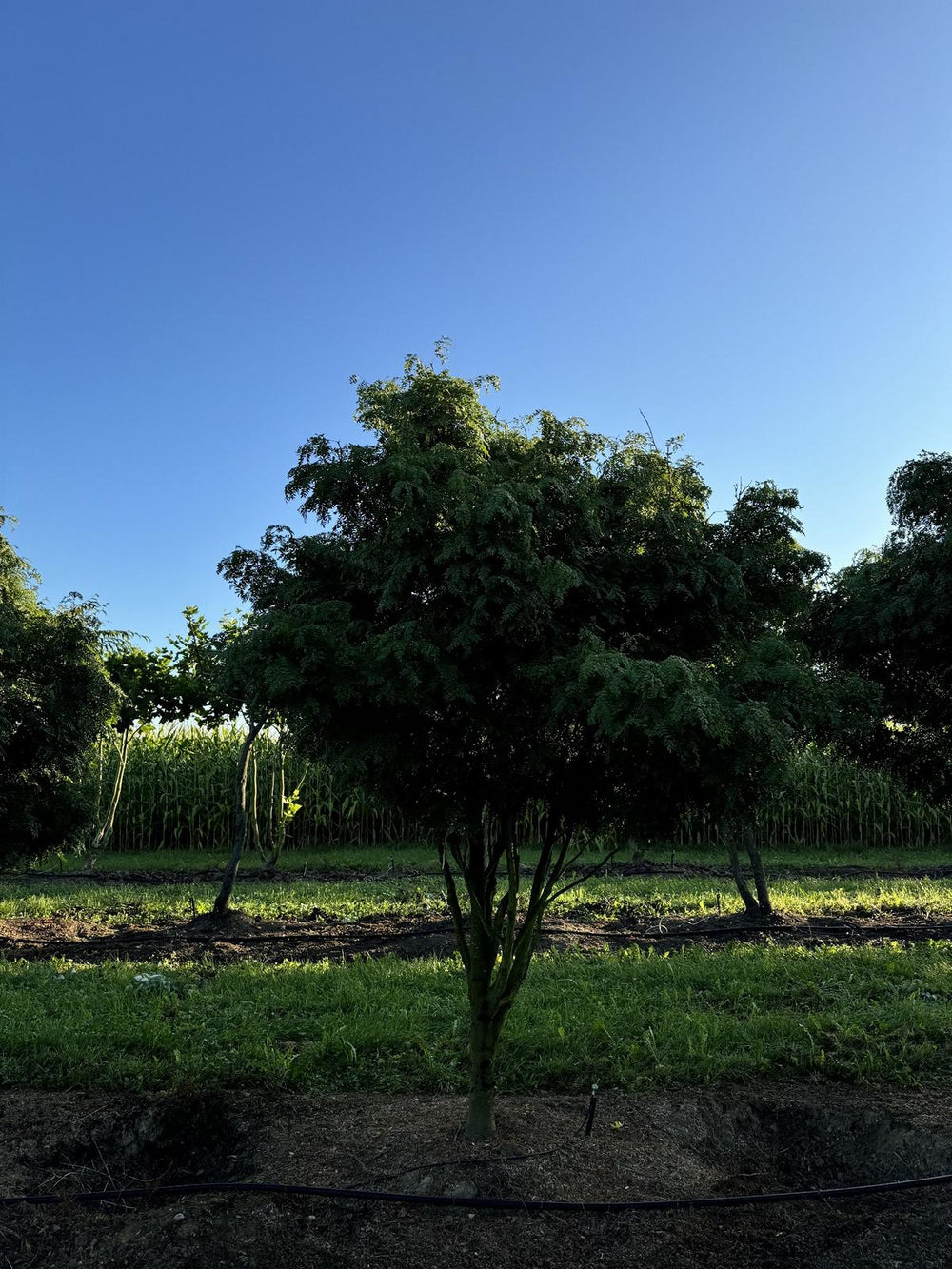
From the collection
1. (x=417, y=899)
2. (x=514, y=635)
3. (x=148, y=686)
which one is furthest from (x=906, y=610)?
(x=148, y=686)

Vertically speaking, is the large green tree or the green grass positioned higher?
the large green tree

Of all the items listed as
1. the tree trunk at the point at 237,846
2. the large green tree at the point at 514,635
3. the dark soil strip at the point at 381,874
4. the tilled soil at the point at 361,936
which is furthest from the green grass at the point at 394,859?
the large green tree at the point at 514,635

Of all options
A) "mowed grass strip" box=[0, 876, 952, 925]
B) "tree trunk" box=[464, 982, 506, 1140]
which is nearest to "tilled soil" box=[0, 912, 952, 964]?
"mowed grass strip" box=[0, 876, 952, 925]

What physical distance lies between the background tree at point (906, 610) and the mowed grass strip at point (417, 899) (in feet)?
13.2

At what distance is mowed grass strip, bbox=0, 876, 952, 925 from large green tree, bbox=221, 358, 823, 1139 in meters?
6.88

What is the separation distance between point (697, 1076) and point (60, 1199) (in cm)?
354

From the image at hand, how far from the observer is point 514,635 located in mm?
4047

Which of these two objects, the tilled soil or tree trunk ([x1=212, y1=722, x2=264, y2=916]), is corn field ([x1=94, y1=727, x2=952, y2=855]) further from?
the tilled soil

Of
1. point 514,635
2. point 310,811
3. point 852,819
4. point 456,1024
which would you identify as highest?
point 514,635

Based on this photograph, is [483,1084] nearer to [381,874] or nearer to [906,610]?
[906,610]

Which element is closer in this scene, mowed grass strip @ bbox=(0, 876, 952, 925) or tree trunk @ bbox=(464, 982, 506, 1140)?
tree trunk @ bbox=(464, 982, 506, 1140)

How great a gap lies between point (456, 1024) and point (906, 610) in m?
4.40

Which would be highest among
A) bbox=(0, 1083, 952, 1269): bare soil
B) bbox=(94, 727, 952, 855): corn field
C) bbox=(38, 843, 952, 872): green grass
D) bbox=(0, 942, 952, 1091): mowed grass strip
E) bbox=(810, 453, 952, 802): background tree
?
bbox=(810, 453, 952, 802): background tree

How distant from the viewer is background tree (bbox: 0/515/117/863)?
31.2ft
